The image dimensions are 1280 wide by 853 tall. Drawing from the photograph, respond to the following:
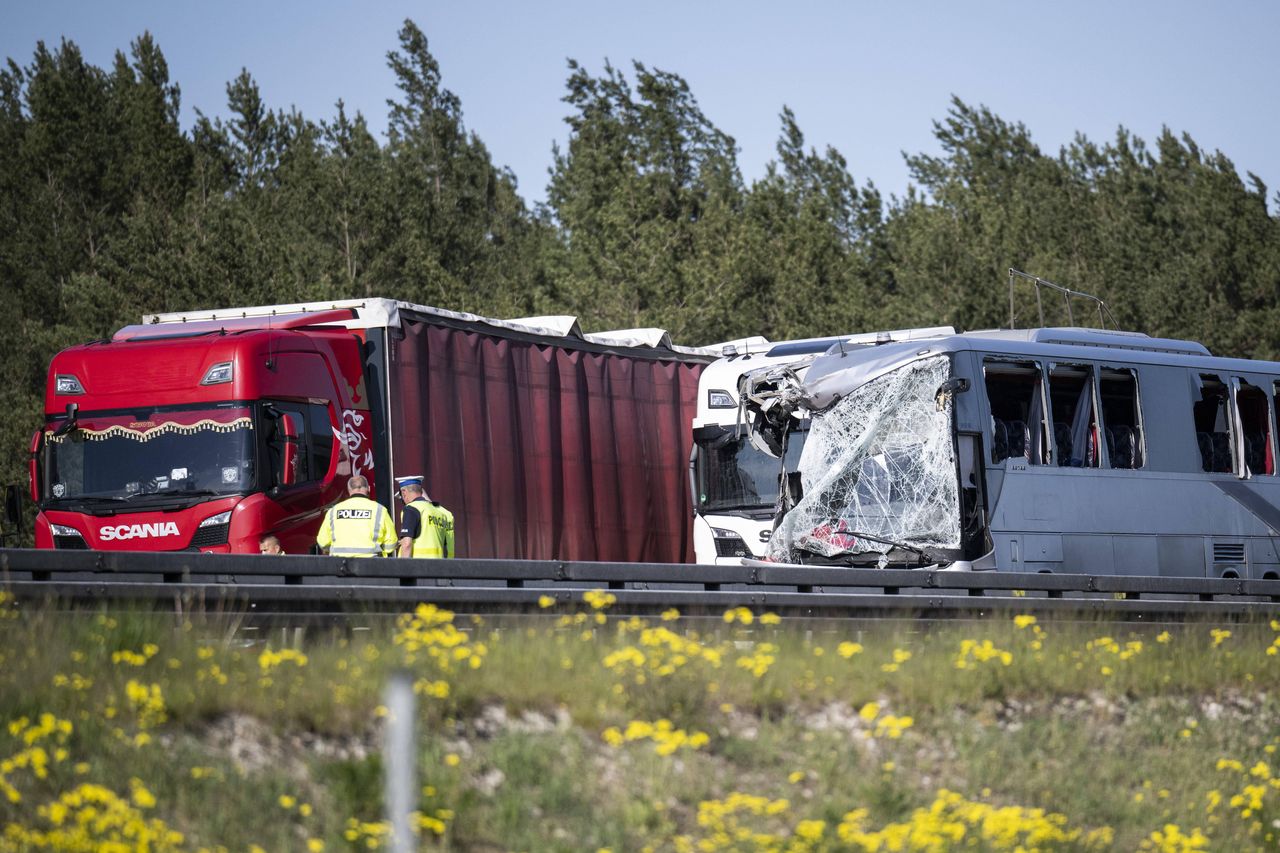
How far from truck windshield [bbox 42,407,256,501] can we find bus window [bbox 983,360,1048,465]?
271 inches

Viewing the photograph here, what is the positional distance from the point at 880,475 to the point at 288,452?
5496 millimetres

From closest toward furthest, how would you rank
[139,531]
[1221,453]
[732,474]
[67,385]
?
[139,531], [67,385], [1221,453], [732,474]

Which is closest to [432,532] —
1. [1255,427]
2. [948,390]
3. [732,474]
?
[948,390]

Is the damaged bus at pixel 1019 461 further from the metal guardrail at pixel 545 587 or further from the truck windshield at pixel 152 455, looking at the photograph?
the truck windshield at pixel 152 455

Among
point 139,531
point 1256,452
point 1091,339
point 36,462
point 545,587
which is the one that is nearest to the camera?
point 545,587

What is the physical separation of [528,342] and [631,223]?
1805 centimetres

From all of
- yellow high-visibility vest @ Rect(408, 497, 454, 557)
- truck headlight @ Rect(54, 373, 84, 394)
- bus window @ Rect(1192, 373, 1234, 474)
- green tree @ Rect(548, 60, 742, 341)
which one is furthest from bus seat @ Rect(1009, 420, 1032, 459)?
green tree @ Rect(548, 60, 742, 341)

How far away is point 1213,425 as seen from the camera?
708 inches

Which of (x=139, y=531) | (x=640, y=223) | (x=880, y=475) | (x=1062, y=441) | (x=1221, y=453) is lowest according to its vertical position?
(x=139, y=531)

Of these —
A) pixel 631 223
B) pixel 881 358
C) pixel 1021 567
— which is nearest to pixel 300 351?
pixel 881 358

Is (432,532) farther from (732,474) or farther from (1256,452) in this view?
(1256,452)

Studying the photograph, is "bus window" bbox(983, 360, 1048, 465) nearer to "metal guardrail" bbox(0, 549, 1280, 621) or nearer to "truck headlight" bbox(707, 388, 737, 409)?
"metal guardrail" bbox(0, 549, 1280, 621)

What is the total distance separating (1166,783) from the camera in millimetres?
9852

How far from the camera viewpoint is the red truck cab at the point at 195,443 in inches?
579
